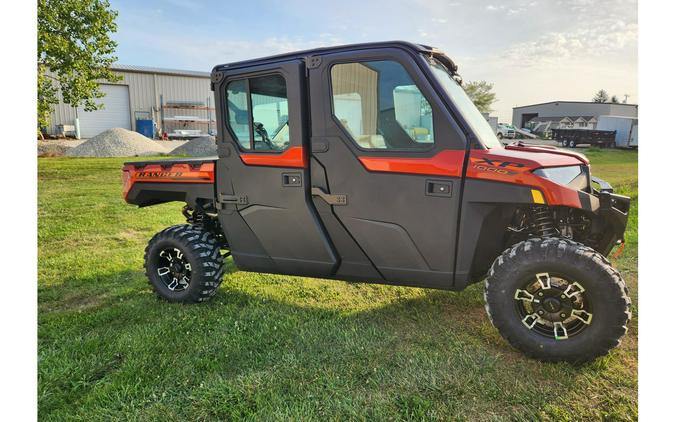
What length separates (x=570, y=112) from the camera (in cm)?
4162

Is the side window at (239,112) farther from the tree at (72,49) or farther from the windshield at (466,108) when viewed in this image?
the tree at (72,49)

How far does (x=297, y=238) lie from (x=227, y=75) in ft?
5.26

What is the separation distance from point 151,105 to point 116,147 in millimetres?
18606

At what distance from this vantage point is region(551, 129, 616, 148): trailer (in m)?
29.2

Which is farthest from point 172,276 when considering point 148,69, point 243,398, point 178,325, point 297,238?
point 148,69

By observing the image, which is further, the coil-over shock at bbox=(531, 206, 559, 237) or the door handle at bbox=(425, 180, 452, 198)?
the coil-over shock at bbox=(531, 206, 559, 237)

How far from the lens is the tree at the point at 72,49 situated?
40.4 feet

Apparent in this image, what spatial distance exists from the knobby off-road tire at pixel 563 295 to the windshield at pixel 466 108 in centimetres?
86

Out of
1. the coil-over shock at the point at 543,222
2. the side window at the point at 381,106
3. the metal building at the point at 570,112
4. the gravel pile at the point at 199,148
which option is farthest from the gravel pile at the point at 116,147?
the metal building at the point at 570,112

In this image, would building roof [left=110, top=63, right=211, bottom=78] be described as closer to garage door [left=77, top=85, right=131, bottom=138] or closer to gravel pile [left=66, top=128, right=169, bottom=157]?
garage door [left=77, top=85, right=131, bottom=138]

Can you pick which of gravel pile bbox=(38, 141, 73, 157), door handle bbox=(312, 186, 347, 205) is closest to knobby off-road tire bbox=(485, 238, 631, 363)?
door handle bbox=(312, 186, 347, 205)

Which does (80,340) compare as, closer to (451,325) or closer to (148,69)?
(451,325)

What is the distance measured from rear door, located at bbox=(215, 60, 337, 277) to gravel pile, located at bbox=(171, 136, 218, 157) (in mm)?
18610

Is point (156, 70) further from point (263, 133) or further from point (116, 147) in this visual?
point (263, 133)
